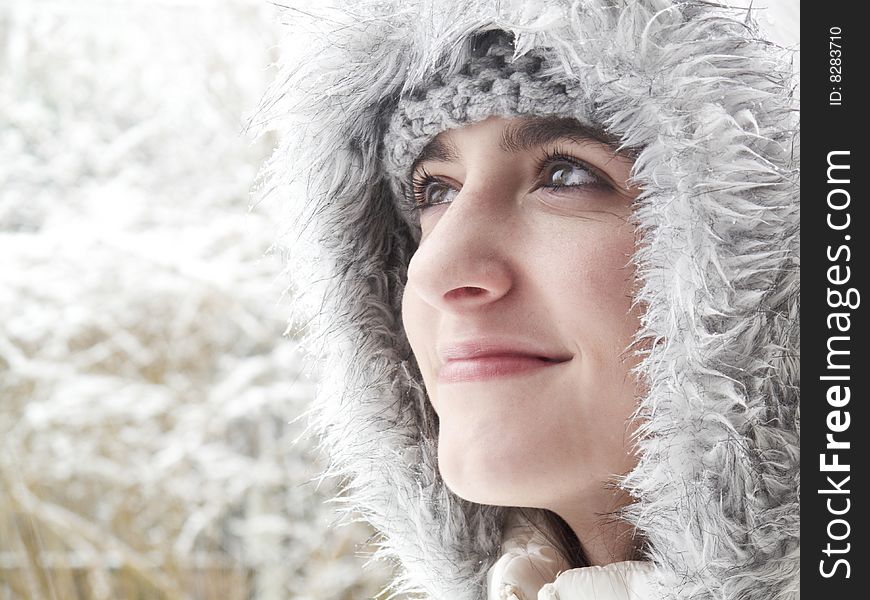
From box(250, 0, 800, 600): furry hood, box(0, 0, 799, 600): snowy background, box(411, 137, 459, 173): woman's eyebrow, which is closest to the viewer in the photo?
box(250, 0, 800, 600): furry hood

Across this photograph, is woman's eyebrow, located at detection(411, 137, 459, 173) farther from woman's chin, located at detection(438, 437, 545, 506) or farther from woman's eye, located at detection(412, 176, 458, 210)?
woman's chin, located at detection(438, 437, 545, 506)

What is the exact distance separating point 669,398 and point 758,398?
0.05m

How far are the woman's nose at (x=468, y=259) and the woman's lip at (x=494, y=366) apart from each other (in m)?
0.04

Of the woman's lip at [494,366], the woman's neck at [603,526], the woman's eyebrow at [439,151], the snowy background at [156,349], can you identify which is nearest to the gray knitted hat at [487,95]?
the woman's eyebrow at [439,151]

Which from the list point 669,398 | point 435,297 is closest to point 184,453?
point 435,297

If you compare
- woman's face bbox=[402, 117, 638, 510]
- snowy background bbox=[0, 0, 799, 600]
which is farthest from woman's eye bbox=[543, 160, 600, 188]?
snowy background bbox=[0, 0, 799, 600]

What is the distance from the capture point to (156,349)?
183 cm

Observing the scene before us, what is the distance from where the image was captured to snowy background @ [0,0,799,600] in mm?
1762

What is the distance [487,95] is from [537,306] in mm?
146

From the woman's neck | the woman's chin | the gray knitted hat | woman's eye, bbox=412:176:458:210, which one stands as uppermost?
the gray knitted hat

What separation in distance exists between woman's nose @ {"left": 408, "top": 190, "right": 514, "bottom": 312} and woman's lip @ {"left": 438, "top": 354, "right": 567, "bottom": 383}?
0.04 metres

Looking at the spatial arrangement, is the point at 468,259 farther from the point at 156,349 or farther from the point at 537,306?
the point at 156,349

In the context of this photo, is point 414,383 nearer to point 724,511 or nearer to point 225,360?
point 724,511
